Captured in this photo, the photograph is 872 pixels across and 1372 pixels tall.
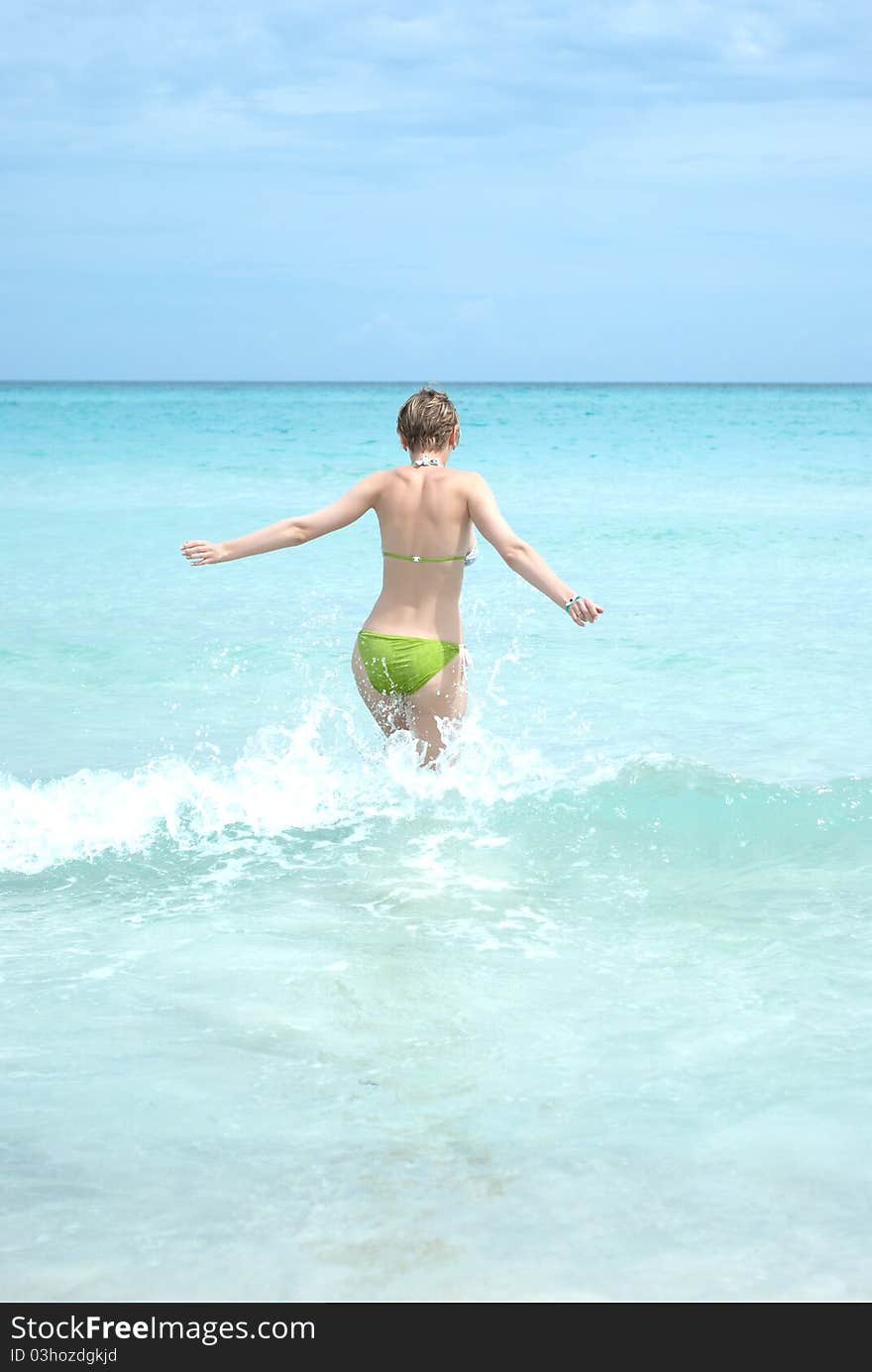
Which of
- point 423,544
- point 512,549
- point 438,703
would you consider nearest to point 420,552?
point 423,544

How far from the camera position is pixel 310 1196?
287cm

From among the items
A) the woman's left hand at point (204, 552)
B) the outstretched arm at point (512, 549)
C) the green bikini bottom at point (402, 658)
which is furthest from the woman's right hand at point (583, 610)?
the woman's left hand at point (204, 552)

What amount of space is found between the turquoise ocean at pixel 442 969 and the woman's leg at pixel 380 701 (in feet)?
0.43

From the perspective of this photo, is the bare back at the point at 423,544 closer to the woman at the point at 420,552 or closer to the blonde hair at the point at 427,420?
the woman at the point at 420,552

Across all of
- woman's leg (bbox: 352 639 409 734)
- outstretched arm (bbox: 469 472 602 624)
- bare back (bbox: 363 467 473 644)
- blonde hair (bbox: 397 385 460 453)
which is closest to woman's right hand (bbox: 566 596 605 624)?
outstretched arm (bbox: 469 472 602 624)

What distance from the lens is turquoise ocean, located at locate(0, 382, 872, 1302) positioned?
275cm

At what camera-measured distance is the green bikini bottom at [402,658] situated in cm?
525

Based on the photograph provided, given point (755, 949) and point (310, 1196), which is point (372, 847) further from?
point (310, 1196)

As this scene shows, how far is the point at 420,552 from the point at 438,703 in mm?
625

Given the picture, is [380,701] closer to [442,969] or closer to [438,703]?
[438,703]

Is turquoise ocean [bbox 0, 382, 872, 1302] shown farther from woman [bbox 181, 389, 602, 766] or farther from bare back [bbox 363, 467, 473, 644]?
bare back [bbox 363, 467, 473, 644]

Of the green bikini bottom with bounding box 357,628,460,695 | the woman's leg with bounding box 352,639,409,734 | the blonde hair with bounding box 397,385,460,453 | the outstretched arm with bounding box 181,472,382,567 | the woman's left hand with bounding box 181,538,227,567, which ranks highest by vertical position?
the blonde hair with bounding box 397,385,460,453

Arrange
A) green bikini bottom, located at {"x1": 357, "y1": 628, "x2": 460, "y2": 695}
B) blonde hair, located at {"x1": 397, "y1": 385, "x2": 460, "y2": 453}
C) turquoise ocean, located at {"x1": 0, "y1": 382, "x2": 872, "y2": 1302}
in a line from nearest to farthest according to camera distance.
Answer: turquoise ocean, located at {"x1": 0, "y1": 382, "x2": 872, "y2": 1302} → blonde hair, located at {"x1": 397, "y1": 385, "x2": 460, "y2": 453} → green bikini bottom, located at {"x1": 357, "y1": 628, "x2": 460, "y2": 695}
